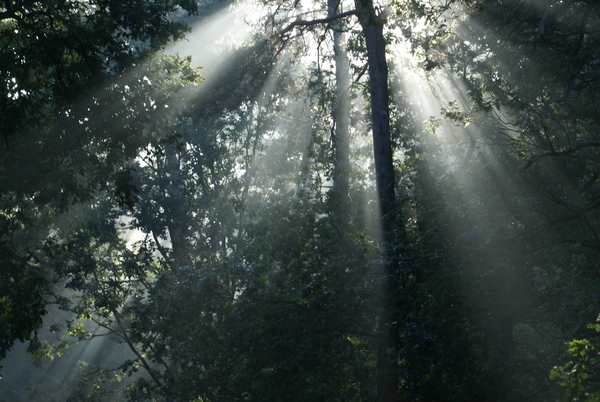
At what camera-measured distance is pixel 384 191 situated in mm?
10688

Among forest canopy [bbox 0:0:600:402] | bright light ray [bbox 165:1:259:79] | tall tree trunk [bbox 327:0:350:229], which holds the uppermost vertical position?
bright light ray [bbox 165:1:259:79]

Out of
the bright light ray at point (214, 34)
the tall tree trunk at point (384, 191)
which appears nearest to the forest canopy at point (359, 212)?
the tall tree trunk at point (384, 191)

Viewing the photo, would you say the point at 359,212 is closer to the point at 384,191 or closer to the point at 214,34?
the point at 384,191

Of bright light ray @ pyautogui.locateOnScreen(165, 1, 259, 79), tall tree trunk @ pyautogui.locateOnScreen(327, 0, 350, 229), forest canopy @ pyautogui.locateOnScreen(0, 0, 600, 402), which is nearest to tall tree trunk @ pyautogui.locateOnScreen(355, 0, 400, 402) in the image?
forest canopy @ pyautogui.locateOnScreen(0, 0, 600, 402)

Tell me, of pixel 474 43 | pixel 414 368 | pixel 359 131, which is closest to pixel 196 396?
pixel 414 368

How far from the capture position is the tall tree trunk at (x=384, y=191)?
8.56 m

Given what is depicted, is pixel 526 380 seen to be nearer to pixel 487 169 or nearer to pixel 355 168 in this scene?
pixel 487 169

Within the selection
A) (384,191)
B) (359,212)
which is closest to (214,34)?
(359,212)

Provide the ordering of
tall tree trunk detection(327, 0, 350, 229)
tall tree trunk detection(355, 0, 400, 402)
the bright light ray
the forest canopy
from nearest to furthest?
the forest canopy → tall tree trunk detection(355, 0, 400, 402) → tall tree trunk detection(327, 0, 350, 229) → the bright light ray

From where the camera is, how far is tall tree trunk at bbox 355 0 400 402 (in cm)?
856

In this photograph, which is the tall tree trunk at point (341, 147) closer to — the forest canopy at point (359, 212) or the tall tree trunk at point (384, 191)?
the forest canopy at point (359, 212)

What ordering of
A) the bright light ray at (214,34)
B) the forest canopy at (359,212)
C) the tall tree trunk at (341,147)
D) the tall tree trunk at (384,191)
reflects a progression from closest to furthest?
the forest canopy at (359,212), the tall tree trunk at (384,191), the tall tree trunk at (341,147), the bright light ray at (214,34)

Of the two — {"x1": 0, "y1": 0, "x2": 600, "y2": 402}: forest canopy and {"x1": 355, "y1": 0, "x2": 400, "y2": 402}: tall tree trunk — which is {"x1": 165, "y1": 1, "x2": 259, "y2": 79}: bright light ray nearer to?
{"x1": 0, "y1": 0, "x2": 600, "y2": 402}: forest canopy

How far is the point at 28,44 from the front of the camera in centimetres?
827
